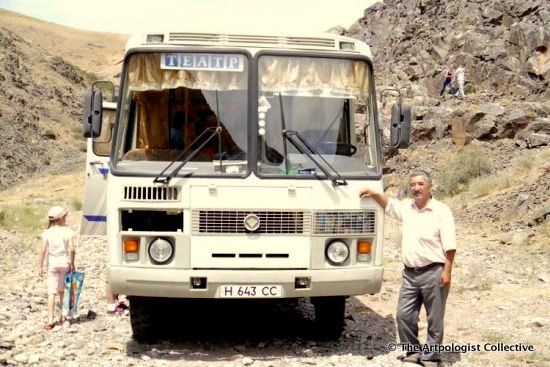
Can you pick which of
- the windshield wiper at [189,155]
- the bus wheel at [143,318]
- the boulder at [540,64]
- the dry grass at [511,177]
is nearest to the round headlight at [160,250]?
the windshield wiper at [189,155]

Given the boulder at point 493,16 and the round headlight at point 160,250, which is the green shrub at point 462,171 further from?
the round headlight at point 160,250

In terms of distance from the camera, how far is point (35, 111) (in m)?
51.3

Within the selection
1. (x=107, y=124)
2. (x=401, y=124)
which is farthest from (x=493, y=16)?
(x=401, y=124)

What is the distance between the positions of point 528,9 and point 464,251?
1076 inches

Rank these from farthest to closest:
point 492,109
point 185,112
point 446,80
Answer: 1. point 446,80
2. point 492,109
3. point 185,112

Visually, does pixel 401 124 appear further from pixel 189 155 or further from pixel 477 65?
pixel 477 65

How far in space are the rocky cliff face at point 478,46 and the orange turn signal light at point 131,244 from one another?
2835cm

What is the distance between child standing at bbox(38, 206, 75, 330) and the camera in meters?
8.66

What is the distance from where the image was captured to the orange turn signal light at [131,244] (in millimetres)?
A: 6949

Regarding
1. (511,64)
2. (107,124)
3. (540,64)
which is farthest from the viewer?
(511,64)

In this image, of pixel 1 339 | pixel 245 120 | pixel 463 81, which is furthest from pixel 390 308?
pixel 463 81

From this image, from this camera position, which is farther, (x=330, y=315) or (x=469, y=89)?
(x=469, y=89)

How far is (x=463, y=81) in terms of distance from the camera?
3262cm

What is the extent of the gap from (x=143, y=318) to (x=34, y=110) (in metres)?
46.6
